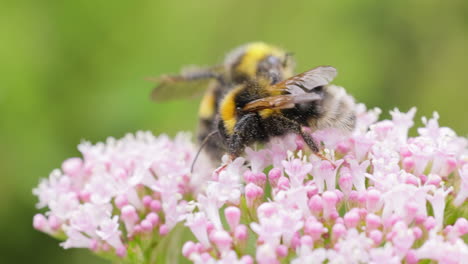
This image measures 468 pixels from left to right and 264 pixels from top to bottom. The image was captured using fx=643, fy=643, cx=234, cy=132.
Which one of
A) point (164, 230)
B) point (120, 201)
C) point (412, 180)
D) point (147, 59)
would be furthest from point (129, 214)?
point (147, 59)

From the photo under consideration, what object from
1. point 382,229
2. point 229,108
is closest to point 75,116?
point 229,108

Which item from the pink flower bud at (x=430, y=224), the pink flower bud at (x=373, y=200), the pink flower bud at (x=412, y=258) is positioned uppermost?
the pink flower bud at (x=373, y=200)

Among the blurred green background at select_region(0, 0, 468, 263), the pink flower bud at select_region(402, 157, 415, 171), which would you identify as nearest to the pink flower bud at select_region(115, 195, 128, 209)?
the pink flower bud at select_region(402, 157, 415, 171)

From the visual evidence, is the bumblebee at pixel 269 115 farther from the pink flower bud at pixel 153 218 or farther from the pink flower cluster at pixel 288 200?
the pink flower bud at pixel 153 218

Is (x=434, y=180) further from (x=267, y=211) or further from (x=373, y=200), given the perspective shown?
(x=267, y=211)

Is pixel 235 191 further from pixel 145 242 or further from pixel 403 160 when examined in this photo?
pixel 403 160

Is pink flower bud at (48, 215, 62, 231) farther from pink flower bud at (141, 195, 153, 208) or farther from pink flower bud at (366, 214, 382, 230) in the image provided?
pink flower bud at (366, 214, 382, 230)

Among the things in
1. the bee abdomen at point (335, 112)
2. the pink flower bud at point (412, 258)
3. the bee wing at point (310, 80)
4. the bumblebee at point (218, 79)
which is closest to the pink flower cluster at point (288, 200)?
the pink flower bud at point (412, 258)
